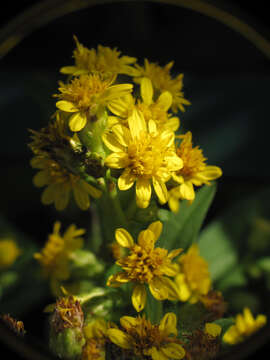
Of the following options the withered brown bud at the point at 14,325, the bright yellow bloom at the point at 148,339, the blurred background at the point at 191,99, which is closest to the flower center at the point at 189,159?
the bright yellow bloom at the point at 148,339

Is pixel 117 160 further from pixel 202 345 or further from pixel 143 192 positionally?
pixel 202 345

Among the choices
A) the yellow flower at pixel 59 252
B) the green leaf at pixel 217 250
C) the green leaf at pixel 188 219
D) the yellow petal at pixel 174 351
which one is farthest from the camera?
the green leaf at pixel 217 250

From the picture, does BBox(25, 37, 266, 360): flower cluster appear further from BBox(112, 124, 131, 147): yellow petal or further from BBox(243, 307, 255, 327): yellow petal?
BBox(243, 307, 255, 327): yellow petal

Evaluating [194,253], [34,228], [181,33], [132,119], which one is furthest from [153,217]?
[181,33]

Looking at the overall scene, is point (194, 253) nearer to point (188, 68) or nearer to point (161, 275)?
point (161, 275)

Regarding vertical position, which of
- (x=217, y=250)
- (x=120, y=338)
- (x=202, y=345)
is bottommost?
(x=217, y=250)

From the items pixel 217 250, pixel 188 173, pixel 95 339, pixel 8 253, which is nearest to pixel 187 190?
pixel 188 173

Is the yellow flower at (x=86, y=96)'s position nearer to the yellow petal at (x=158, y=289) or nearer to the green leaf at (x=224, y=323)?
the yellow petal at (x=158, y=289)
